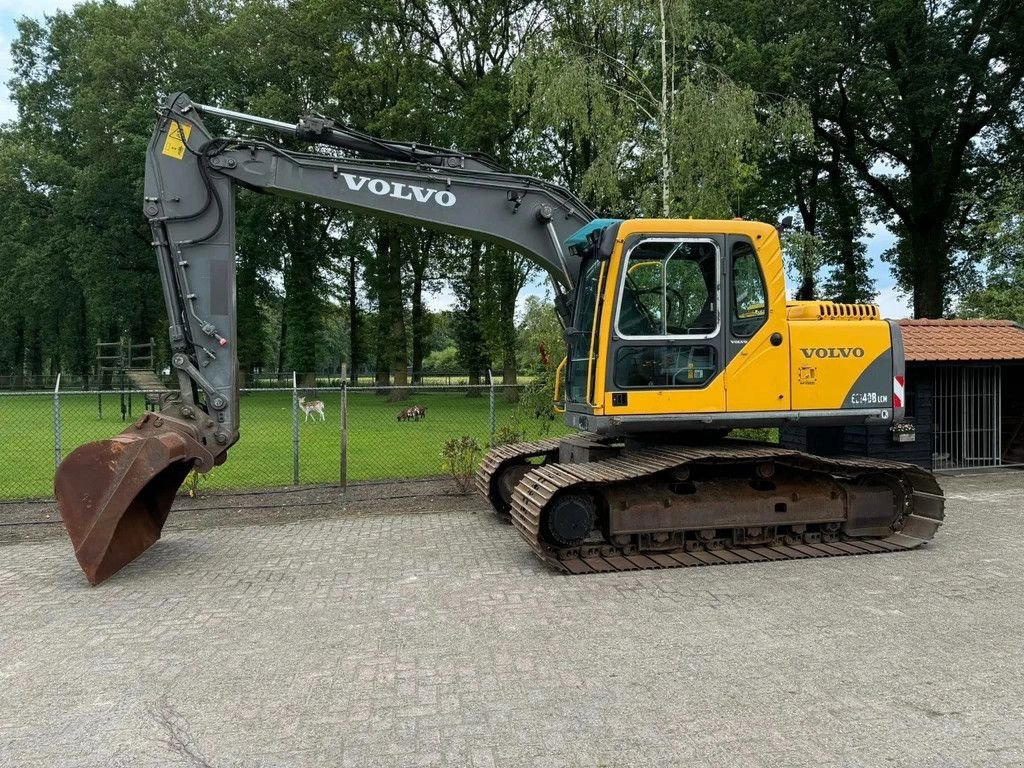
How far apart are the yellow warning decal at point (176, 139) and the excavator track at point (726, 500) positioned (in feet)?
14.7

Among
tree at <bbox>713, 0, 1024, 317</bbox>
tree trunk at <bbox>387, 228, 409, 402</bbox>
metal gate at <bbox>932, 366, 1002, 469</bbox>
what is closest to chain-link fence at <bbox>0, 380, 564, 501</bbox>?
tree trunk at <bbox>387, 228, 409, 402</bbox>

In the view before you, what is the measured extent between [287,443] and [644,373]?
458 inches

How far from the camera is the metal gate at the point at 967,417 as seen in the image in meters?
12.2

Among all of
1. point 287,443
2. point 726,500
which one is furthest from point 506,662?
point 287,443

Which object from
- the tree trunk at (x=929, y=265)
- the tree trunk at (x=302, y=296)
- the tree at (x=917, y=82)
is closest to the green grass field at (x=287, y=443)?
the tree trunk at (x=302, y=296)

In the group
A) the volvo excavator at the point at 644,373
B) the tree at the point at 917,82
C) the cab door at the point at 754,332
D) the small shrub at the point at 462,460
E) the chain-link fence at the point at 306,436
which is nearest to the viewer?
the volvo excavator at the point at 644,373

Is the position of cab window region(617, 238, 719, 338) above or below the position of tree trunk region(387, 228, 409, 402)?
below

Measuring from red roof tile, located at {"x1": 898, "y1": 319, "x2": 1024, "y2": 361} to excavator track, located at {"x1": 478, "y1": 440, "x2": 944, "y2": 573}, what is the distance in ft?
14.6

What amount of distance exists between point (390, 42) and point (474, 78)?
3.40m

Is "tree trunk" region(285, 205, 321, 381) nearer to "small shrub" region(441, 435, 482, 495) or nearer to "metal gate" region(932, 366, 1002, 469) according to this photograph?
"small shrub" region(441, 435, 482, 495)

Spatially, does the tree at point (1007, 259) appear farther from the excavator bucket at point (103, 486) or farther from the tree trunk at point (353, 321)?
the tree trunk at point (353, 321)

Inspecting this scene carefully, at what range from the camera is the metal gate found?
39.9 feet

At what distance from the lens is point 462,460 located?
1045cm

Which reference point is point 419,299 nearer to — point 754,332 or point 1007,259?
point 1007,259
